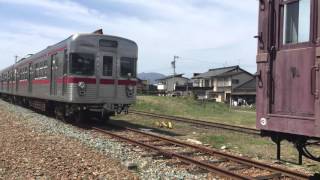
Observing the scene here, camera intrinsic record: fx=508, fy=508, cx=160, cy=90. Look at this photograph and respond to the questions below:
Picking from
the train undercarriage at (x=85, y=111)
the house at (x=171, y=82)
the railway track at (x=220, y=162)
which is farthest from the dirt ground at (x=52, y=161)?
the house at (x=171, y=82)

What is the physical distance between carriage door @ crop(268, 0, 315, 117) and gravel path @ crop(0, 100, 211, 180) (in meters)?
3.90

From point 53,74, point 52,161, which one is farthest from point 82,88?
point 52,161

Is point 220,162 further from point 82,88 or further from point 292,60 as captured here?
point 82,88

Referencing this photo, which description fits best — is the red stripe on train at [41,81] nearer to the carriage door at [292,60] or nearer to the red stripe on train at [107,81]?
the red stripe on train at [107,81]

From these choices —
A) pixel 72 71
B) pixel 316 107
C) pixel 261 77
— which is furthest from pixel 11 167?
pixel 72 71

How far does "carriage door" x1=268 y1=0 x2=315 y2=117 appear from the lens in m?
5.19

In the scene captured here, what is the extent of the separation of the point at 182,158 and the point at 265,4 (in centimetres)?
555

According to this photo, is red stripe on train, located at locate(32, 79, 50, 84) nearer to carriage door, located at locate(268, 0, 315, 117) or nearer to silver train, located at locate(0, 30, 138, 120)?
silver train, located at locate(0, 30, 138, 120)

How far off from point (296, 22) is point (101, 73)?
1397 centimetres

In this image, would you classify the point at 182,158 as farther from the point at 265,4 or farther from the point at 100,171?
the point at 265,4

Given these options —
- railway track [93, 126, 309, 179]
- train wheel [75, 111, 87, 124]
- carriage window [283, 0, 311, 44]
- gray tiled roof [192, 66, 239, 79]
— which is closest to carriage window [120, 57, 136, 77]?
train wheel [75, 111, 87, 124]

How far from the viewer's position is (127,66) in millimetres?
19594

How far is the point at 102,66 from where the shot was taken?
19.0 m

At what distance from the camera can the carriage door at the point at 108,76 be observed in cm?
1895
